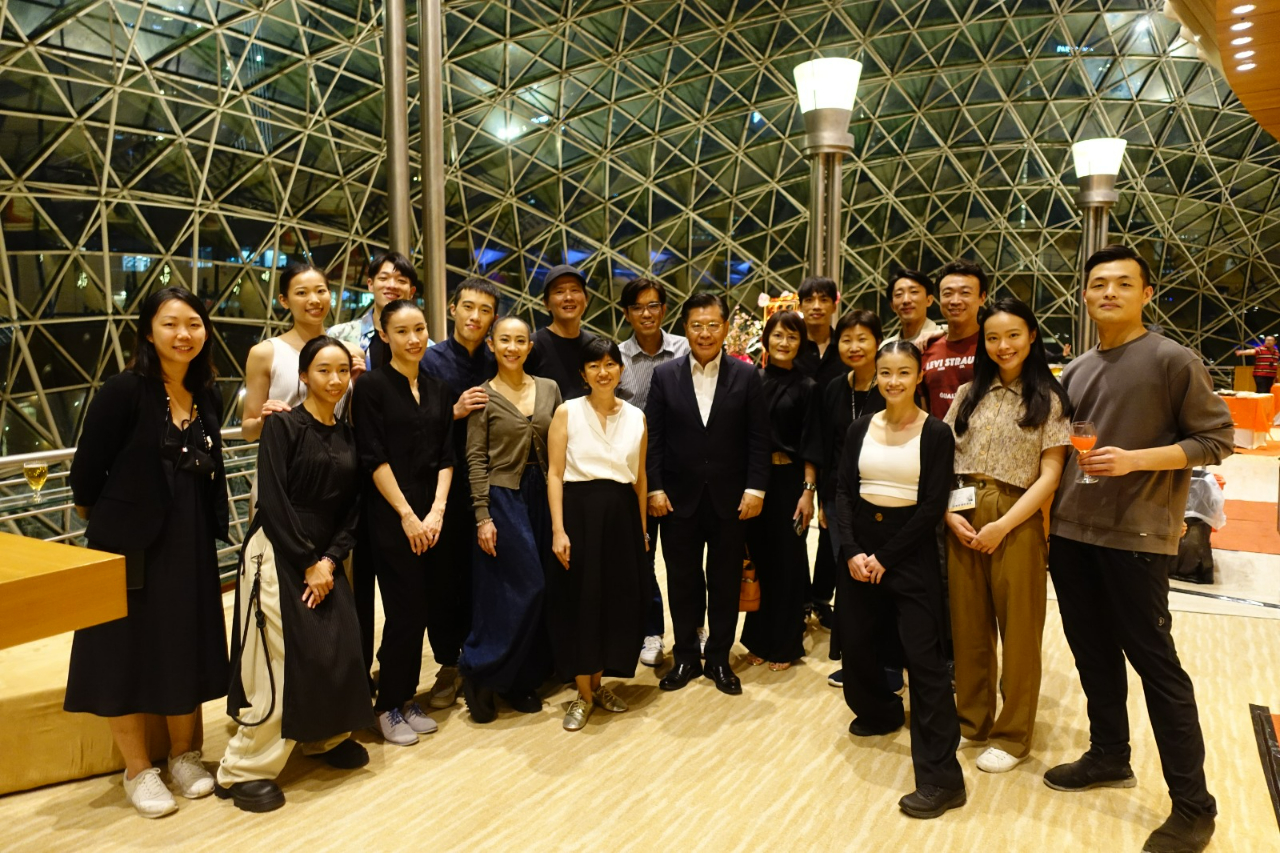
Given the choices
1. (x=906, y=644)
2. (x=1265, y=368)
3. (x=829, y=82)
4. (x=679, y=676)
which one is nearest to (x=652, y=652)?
(x=679, y=676)

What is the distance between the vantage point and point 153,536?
312cm

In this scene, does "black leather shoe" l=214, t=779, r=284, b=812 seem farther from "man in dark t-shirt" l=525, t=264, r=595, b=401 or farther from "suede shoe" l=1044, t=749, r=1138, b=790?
"suede shoe" l=1044, t=749, r=1138, b=790

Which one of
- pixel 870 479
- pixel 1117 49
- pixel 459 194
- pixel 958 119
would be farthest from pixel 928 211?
pixel 870 479

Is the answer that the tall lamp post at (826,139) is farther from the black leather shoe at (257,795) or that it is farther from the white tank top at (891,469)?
the black leather shoe at (257,795)

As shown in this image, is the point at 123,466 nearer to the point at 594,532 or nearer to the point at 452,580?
the point at 452,580

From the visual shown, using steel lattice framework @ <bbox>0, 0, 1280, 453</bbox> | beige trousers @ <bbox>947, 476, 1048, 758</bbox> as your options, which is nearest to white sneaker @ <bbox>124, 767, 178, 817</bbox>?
beige trousers @ <bbox>947, 476, 1048, 758</bbox>

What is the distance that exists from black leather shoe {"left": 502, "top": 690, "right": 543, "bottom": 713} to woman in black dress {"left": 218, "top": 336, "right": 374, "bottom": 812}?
0.90 metres

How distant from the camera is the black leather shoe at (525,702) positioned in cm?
412

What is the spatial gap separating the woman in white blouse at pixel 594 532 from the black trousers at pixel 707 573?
392 mm

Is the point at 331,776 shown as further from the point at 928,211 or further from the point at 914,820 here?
the point at 928,211

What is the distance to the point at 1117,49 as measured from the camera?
2247 cm

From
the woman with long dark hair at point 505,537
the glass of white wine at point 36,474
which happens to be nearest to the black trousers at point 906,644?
the woman with long dark hair at point 505,537

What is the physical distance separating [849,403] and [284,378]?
2.80m

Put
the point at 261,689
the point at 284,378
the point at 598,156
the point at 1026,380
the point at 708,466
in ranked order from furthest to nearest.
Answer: the point at 598,156, the point at 708,466, the point at 284,378, the point at 1026,380, the point at 261,689
